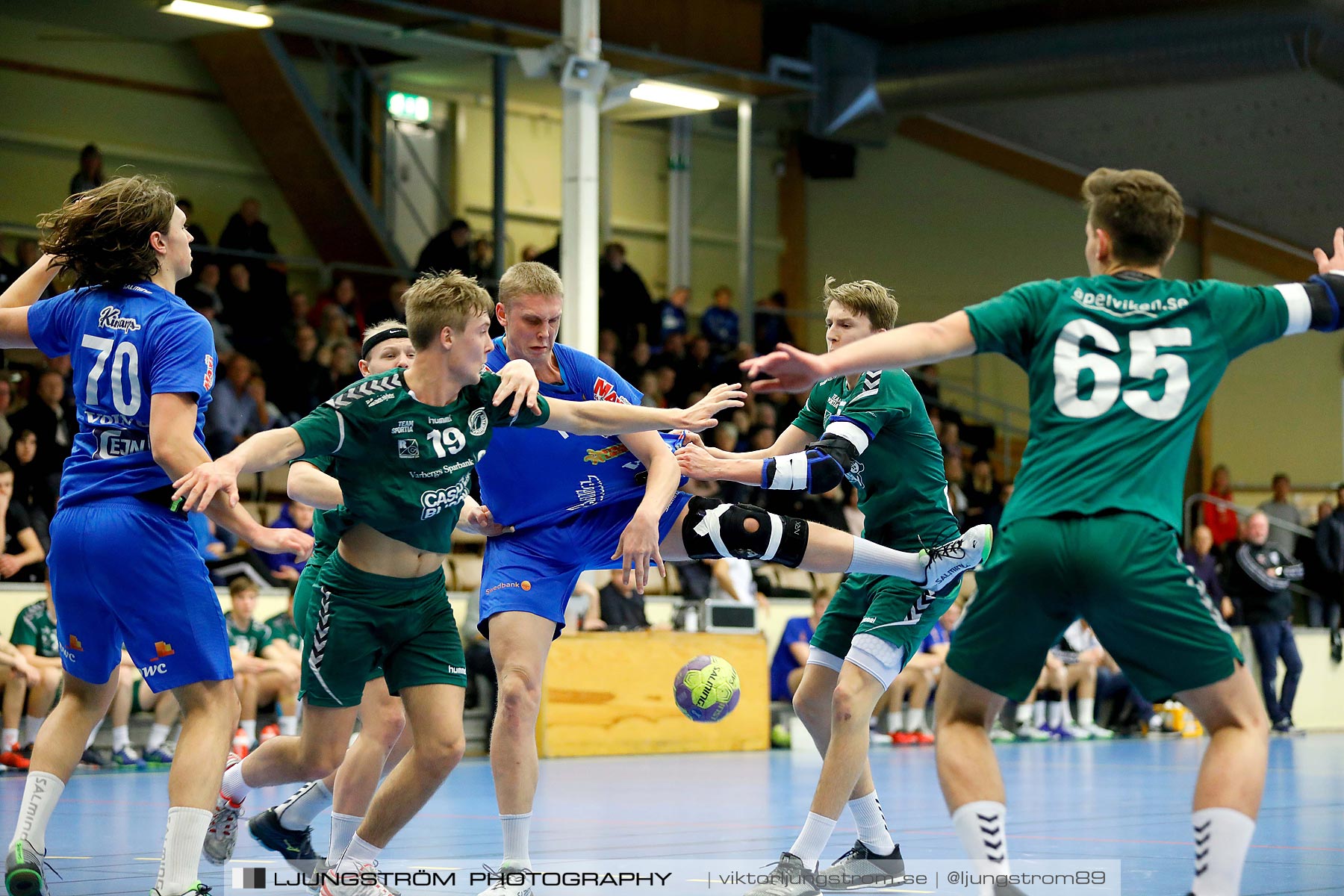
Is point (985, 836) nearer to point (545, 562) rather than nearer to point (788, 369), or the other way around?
point (788, 369)

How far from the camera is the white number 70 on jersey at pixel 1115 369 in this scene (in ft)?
12.9

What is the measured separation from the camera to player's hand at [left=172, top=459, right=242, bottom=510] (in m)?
4.25

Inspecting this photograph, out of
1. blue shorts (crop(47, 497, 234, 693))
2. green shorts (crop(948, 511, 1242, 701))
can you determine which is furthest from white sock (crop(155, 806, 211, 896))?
green shorts (crop(948, 511, 1242, 701))

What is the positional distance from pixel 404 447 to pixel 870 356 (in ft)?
5.89

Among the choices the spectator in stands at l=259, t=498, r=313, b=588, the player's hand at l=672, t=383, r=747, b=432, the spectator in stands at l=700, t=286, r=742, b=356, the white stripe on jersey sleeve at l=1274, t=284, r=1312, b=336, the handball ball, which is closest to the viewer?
the white stripe on jersey sleeve at l=1274, t=284, r=1312, b=336

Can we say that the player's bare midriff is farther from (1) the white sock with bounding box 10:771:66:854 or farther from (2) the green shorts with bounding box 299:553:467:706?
(1) the white sock with bounding box 10:771:66:854

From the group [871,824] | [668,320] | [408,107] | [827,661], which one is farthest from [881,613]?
[408,107]

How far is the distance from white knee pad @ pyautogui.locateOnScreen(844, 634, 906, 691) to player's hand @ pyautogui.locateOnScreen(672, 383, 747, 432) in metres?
1.14

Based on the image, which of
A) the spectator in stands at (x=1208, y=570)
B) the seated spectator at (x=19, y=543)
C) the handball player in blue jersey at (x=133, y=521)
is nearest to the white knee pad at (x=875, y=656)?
the handball player in blue jersey at (x=133, y=521)

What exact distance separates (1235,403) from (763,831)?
21197 millimetres

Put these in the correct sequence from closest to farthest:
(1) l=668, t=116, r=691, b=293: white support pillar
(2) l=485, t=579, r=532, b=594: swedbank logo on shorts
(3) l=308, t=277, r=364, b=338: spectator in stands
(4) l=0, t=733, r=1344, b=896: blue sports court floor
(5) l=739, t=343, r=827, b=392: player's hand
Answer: (5) l=739, t=343, r=827, b=392: player's hand → (2) l=485, t=579, r=532, b=594: swedbank logo on shorts → (4) l=0, t=733, r=1344, b=896: blue sports court floor → (3) l=308, t=277, r=364, b=338: spectator in stands → (1) l=668, t=116, r=691, b=293: white support pillar

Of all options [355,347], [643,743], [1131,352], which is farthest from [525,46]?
[1131,352]

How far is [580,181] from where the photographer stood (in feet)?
49.6

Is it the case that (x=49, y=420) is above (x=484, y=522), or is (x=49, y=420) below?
above
